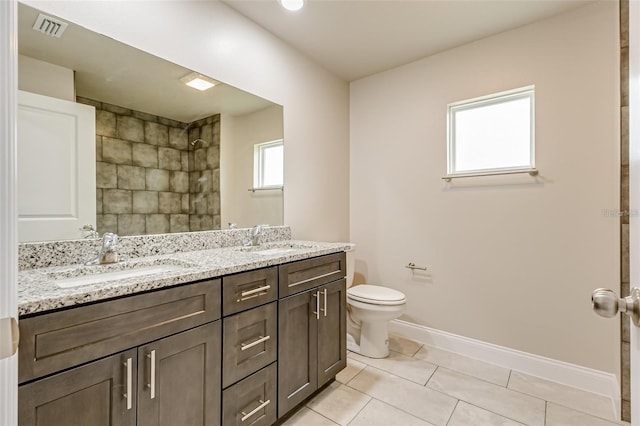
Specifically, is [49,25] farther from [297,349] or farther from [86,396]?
[297,349]

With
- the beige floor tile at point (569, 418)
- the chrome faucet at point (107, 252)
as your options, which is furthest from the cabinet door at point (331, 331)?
the beige floor tile at point (569, 418)

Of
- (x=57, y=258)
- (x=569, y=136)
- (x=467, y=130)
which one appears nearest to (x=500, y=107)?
(x=467, y=130)

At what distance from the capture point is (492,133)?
93.1 inches

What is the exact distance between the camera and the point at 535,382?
80.2 inches

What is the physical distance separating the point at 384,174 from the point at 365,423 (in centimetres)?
196

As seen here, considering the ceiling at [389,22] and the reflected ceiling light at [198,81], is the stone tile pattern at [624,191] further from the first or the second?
the reflected ceiling light at [198,81]

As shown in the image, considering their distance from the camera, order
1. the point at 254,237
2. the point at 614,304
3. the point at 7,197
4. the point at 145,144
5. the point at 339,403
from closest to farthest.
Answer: the point at 7,197, the point at 614,304, the point at 145,144, the point at 339,403, the point at 254,237

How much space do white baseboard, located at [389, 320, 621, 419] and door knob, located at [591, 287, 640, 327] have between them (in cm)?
177

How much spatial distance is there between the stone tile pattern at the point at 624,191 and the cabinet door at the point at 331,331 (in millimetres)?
1522

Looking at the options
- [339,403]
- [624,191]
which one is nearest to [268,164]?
[339,403]

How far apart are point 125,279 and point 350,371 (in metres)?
1.67

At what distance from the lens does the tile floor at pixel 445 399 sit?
1.66 metres

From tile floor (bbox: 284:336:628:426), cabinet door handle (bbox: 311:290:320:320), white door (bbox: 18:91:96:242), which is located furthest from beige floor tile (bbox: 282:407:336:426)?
white door (bbox: 18:91:96:242)

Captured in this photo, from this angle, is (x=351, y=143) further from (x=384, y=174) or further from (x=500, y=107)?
(x=500, y=107)
